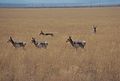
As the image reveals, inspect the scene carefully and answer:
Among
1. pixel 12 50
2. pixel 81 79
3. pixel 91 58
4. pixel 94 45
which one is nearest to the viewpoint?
pixel 81 79

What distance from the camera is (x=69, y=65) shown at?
1639 cm

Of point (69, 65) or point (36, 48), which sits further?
point (36, 48)

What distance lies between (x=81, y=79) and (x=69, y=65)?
2.79 meters

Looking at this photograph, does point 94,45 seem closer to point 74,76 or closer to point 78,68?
point 78,68

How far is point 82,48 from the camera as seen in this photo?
69.8 ft

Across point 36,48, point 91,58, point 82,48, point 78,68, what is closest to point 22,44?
point 36,48

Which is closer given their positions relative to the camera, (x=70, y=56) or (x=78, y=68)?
(x=78, y=68)

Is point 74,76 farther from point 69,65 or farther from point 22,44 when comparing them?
point 22,44

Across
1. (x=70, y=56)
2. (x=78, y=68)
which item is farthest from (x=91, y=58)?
(x=78, y=68)

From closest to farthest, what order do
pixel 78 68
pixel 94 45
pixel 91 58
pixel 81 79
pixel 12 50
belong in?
pixel 81 79
pixel 78 68
pixel 91 58
pixel 12 50
pixel 94 45

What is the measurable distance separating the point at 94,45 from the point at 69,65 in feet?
23.2

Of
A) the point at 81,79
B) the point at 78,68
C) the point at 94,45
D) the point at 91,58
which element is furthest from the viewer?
the point at 94,45

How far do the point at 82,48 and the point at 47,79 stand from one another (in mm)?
7758

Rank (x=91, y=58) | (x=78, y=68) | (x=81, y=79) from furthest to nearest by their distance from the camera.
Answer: (x=91, y=58)
(x=78, y=68)
(x=81, y=79)
